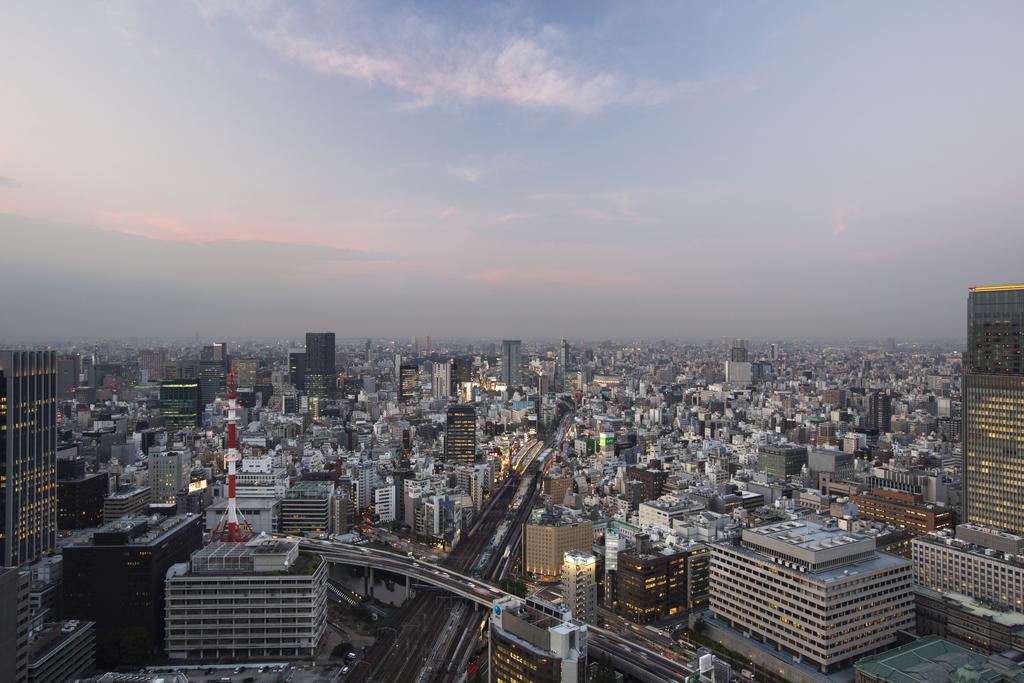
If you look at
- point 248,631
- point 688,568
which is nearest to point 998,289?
point 688,568

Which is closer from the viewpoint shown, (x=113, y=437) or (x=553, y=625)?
(x=553, y=625)

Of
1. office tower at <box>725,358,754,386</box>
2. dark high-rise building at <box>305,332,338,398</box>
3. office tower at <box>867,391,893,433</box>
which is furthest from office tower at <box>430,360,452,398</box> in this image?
office tower at <box>867,391,893,433</box>

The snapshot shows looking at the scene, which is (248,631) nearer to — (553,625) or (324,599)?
(324,599)

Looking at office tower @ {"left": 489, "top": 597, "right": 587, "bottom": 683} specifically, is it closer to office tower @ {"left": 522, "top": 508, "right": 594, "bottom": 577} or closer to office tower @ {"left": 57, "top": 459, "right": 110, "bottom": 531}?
office tower @ {"left": 522, "top": 508, "right": 594, "bottom": 577}

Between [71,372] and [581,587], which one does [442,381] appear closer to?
[71,372]

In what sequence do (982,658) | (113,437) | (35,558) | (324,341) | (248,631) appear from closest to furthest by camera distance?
(982,658)
(248,631)
(35,558)
(113,437)
(324,341)

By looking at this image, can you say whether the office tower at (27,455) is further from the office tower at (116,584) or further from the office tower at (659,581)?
the office tower at (659,581)

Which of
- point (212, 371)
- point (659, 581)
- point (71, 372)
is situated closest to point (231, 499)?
point (659, 581)
